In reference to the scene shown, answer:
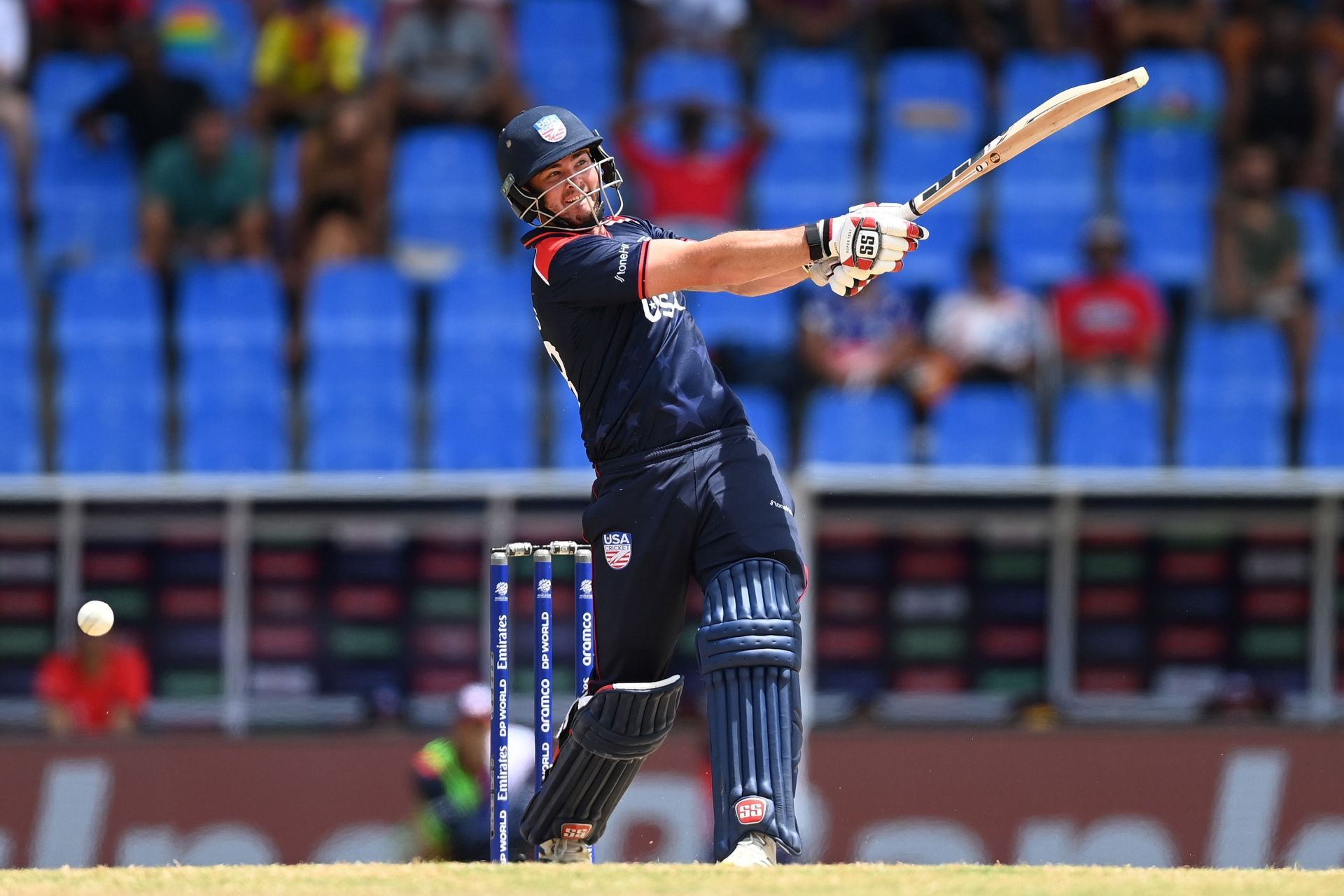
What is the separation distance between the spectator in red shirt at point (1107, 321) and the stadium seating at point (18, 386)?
566 cm

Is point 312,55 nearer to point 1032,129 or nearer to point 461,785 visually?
point 461,785

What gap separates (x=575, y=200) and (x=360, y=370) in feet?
19.6

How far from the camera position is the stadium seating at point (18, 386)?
1097cm

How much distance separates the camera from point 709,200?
37.6 ft

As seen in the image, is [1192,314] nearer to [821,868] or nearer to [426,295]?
[426,295]

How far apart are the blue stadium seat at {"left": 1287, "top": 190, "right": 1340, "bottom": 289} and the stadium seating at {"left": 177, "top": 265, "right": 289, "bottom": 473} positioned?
5887 millimetres

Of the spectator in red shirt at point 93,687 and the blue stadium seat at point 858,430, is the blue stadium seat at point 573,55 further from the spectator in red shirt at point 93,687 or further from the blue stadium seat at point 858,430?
the spectator in red shirt at point 93,687

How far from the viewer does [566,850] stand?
5.65 meters

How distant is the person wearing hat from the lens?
7809 mm

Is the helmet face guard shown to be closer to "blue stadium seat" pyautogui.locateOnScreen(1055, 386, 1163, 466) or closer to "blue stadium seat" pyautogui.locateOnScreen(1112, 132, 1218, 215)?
"blue stadium seat" pyautogui.locateOnScreen(1055, 386, 1163, 466)

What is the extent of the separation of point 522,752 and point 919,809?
2.13 m

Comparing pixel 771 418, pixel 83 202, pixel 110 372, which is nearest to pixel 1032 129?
pixel 771 418

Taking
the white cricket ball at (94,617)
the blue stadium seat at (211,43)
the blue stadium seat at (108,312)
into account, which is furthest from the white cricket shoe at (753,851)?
the blue stadium seat at (211,43)

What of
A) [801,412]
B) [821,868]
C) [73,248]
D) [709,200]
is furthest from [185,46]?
[821,868]
